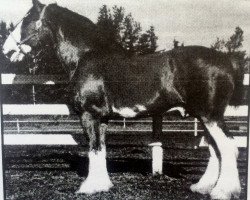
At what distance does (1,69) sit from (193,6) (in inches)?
43.0

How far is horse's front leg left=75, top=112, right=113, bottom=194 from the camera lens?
7.13ft

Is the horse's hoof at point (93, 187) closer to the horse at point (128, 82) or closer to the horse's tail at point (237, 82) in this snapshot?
the horse at point (128, 82)

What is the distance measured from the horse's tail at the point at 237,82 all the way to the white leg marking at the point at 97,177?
75 centimetres

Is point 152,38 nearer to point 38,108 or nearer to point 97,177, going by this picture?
point 97,177

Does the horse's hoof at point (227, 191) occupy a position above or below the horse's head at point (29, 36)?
below

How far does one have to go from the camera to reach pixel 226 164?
1987mm

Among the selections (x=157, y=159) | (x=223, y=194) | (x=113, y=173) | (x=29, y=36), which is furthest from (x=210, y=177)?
(x=29, y=36)

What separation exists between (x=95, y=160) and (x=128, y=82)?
1.51 feet

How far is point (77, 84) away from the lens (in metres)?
2.18

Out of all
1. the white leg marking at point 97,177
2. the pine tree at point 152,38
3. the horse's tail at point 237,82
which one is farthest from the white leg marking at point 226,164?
the white leg marking at point 97,177

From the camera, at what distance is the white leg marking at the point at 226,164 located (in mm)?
1982

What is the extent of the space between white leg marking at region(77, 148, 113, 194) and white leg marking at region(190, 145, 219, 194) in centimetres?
47

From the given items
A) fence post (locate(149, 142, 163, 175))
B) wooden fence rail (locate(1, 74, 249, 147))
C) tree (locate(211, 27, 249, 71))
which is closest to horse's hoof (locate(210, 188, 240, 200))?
wooden fence rail (locate(1, 74, 249, 147))

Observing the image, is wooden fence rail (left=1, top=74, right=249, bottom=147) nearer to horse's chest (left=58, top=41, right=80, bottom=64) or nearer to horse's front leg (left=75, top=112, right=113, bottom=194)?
horse's chest (left=58, top=41, right=80, bottom=64)
